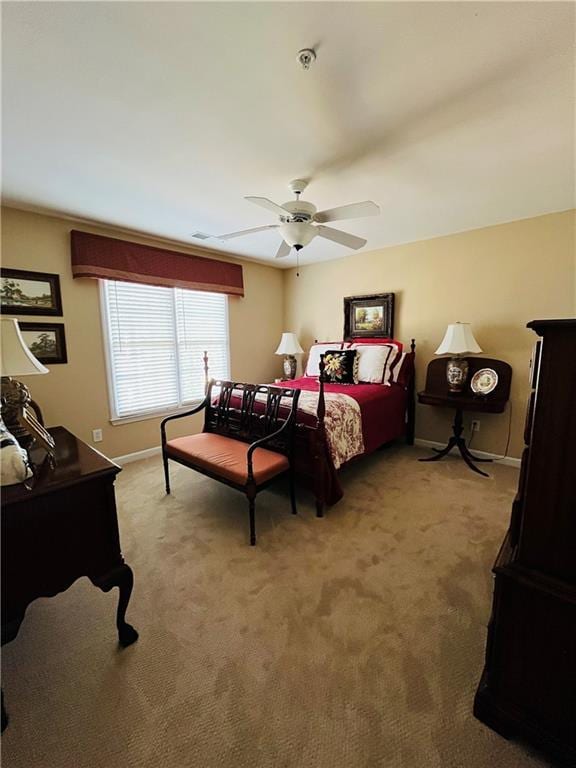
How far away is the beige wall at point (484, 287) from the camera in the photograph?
2.95 m

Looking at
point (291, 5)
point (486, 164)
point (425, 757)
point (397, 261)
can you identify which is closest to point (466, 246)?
point (397, 261)

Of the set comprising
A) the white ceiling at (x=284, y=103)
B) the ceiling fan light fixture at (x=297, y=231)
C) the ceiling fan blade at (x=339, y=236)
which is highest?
the white ceiling at (x=284, y=103)

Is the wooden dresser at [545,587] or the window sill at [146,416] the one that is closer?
the wooden dresser at [545,587]

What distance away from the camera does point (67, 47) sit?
1.21 meters

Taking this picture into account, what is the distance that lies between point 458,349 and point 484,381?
50cm

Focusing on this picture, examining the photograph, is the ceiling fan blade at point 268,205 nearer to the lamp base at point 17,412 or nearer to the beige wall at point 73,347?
the lamp base at point 17,412

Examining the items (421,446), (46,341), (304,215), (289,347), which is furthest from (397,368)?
(46,341)

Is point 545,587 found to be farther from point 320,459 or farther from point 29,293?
point 29,293

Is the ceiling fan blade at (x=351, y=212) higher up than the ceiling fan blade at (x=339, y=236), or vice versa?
the ceiling fan blade at (x=351, y=212)

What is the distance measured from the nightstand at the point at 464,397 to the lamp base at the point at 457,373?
0.08 meters

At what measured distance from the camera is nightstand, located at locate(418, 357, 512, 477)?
10.2 ft

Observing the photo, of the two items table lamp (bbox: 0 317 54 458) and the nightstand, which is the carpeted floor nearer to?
table lamp (bbox: 0 317 54 458)

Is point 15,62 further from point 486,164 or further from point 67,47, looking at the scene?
point 486,164

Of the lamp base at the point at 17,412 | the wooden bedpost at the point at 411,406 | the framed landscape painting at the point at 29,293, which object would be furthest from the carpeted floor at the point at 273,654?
the framed landscape painting at the point at 29,293
